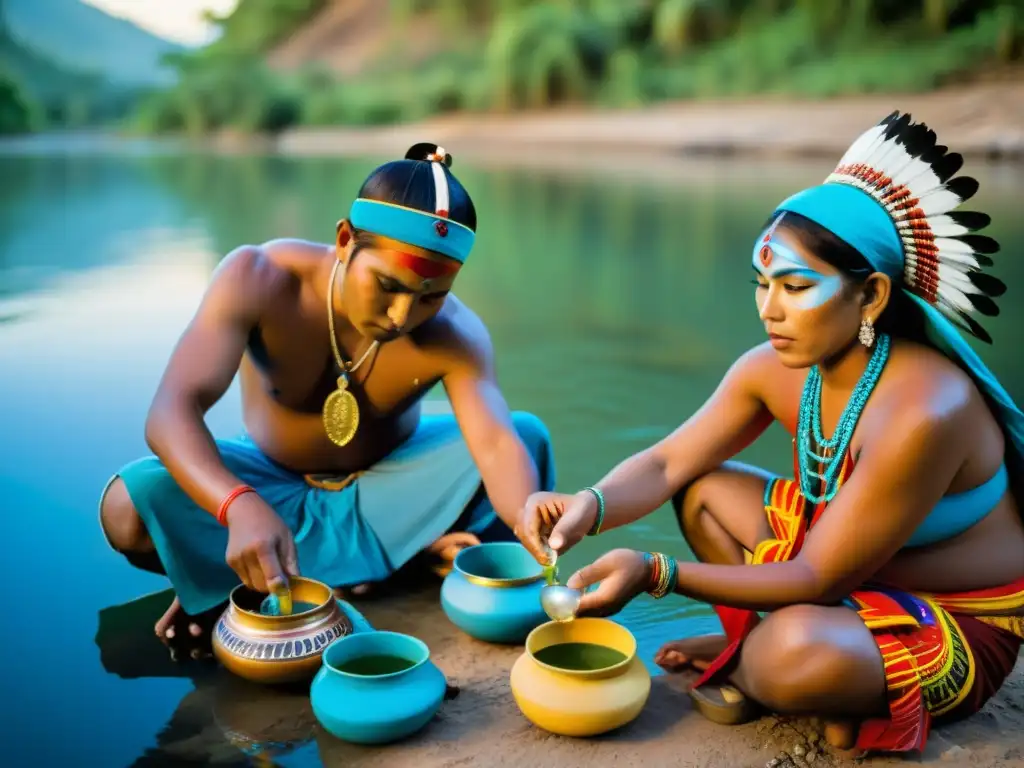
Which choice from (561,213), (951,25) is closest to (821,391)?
(561,213)

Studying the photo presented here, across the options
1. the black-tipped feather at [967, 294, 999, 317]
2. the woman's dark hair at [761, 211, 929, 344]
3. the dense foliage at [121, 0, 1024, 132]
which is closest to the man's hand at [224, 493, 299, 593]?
the woman's dark hair at [761, 211, 929, 344]

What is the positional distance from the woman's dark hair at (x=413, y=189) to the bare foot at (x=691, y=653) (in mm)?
1173

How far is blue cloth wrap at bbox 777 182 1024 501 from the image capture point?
2262 mm

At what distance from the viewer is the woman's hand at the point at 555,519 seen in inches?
101

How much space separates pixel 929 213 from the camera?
2256 mm

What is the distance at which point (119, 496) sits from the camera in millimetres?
2926

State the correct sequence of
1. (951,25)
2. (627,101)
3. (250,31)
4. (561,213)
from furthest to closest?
(250,31)
(627,101)
(951,25)
(561,213)

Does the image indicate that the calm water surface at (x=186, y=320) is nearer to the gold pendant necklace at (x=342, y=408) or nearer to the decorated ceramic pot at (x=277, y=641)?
the decorated ceramic pot at (x=277, y=641)

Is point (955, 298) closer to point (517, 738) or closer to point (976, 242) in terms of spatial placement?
point (976, 242)

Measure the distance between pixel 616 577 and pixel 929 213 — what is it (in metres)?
0.96

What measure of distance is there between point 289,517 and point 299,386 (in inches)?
14.7

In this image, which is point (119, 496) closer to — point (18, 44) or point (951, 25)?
point (951, 25)

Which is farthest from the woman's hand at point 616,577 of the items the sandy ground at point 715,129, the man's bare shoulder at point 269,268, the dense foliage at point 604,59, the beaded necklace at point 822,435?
the dense foliage at point 604,59

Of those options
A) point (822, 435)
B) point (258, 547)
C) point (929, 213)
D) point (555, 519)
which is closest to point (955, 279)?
point (929, 213)
